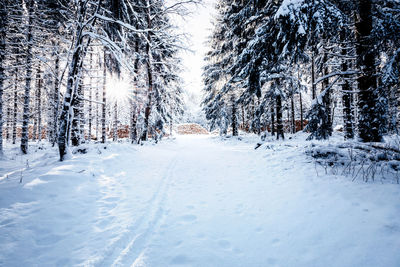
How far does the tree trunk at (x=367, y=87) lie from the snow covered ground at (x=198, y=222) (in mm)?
2594

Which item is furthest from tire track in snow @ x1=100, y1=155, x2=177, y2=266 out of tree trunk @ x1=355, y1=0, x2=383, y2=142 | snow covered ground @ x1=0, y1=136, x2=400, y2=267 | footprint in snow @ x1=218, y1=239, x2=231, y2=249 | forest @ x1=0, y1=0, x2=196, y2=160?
tree trunk @ x1=355, y1=0, x2=383, y2=142

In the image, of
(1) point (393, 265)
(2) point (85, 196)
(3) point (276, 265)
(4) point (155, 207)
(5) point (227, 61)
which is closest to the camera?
(1) point (393, 265)

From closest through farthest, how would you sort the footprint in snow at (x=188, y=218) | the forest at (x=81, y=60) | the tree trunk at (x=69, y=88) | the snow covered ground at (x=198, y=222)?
1. the snow covered ground at (x=198, y=222)
2. the footprint in snow at (x=188, y=218)
3. the tree trunk at (x=69, y=88)
4. the forest at (x=81, y=60)

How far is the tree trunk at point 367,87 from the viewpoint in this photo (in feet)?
16.2

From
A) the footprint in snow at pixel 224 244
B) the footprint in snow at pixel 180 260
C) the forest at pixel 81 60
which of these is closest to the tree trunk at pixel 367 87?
the footprint in snow at pixel 224 244

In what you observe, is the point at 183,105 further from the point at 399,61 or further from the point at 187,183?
the point at 399,61

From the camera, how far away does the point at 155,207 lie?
3.38 m

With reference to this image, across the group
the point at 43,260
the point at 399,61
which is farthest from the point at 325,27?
the point at 43,260

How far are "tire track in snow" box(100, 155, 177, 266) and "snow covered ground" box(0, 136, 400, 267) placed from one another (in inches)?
0.6

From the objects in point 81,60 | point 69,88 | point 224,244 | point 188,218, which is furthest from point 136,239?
point 81,60

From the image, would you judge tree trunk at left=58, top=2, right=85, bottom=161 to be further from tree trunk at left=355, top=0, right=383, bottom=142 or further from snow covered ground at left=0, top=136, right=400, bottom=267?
tree trunk at left=355, top=0, right=383, bottom=142

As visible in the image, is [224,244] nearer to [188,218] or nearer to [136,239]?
[188,218]

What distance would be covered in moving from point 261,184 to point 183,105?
51.1 feet

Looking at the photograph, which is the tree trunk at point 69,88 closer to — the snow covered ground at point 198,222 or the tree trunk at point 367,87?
the snow covered ground at point 198,222
